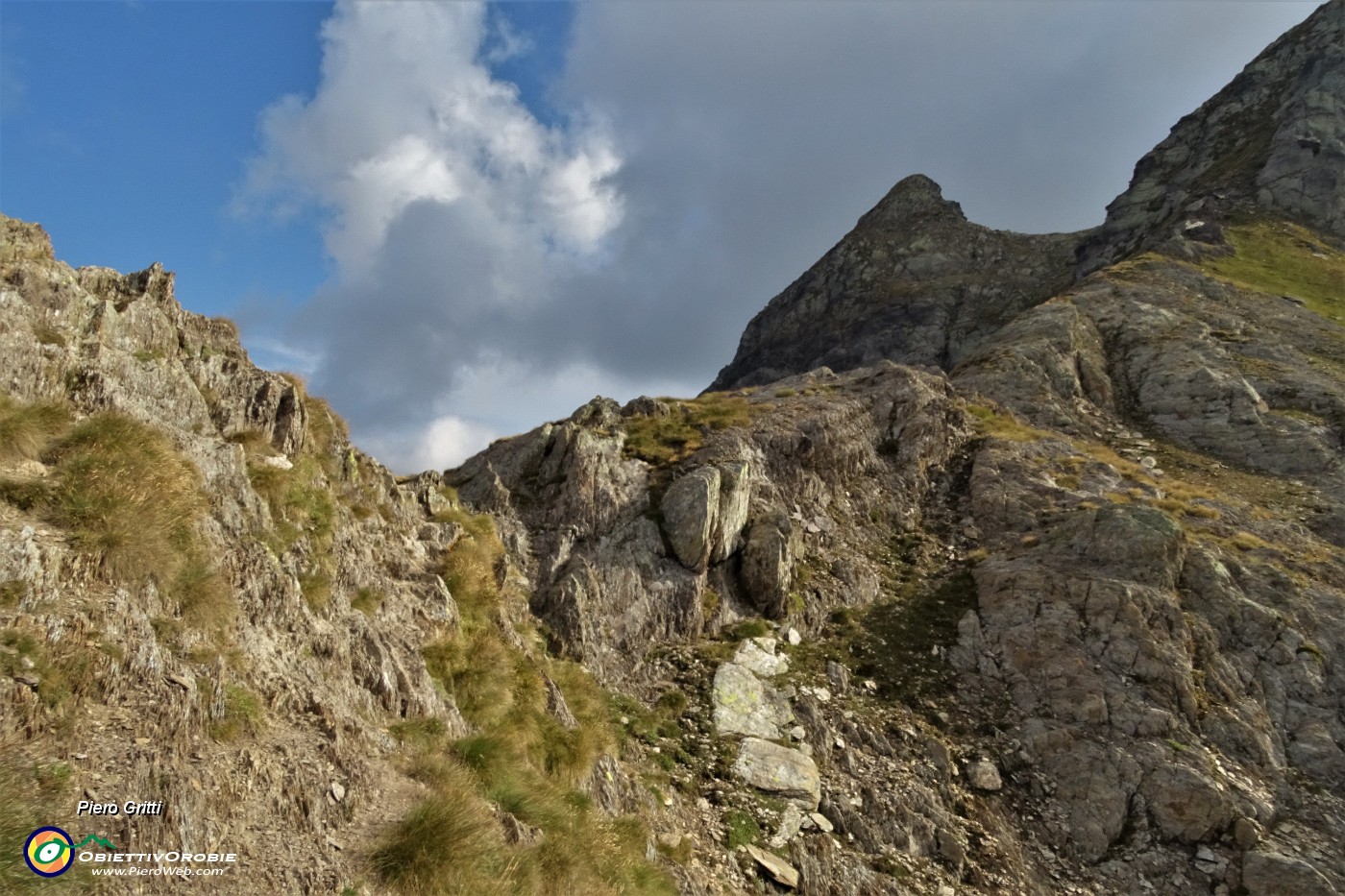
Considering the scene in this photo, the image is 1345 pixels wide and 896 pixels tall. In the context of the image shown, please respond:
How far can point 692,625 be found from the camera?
2500cm

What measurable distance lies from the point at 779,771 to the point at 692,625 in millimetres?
6524

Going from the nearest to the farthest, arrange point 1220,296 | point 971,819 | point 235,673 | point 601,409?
point 235,673 → point 971,819 → point 601,409 → point 1220,296

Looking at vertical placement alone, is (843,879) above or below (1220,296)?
below

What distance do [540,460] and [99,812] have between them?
22718 mm

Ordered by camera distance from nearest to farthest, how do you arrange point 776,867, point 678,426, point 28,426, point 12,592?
1. point 12,592
2. point 28,426
3. point 776,867
4. point 678,426

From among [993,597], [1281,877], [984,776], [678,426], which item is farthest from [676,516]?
[1281,877]

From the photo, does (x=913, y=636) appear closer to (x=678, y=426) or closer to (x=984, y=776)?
→ (x=984, y=776)

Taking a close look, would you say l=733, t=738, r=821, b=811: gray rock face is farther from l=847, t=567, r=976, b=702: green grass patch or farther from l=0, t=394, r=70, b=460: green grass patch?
l=0, t=394, r=70, b=460: green grass patch

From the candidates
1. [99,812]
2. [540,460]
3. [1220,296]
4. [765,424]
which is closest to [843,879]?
[99,812]

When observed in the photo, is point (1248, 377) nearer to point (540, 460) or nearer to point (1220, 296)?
point (1220, 296)

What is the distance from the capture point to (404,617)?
15.1 m

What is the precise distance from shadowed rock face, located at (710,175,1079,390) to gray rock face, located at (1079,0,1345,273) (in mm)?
10864

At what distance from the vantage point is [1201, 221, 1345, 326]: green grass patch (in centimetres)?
5856

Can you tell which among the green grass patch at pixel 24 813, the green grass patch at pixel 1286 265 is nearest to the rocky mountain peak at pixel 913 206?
the green grass patch at pixel 1286 265
